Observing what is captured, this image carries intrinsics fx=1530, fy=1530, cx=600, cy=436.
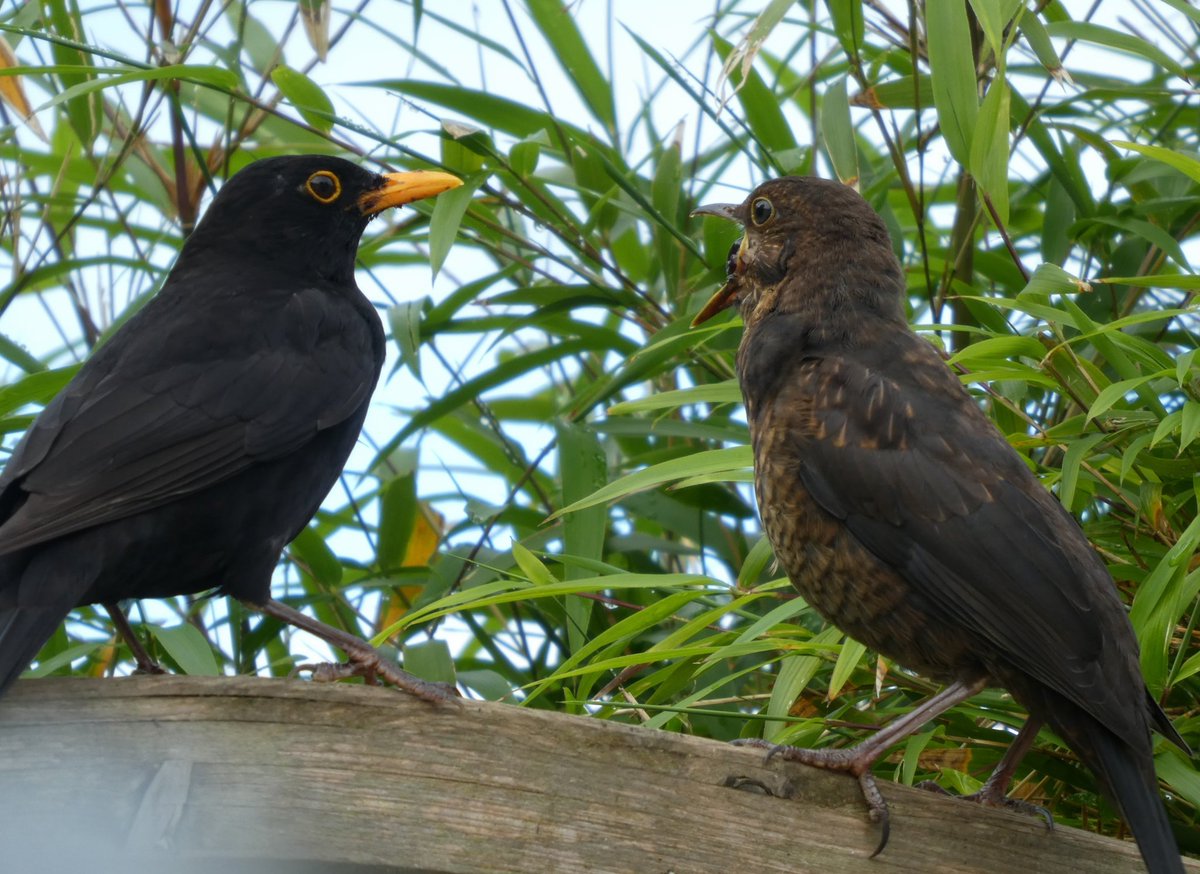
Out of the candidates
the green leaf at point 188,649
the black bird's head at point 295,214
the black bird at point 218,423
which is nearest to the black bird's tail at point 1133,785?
the black bird at point 218,423

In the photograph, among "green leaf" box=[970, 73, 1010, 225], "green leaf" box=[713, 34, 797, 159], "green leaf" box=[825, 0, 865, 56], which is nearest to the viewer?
"green leaf" box=[970, 73, 1010, 225]

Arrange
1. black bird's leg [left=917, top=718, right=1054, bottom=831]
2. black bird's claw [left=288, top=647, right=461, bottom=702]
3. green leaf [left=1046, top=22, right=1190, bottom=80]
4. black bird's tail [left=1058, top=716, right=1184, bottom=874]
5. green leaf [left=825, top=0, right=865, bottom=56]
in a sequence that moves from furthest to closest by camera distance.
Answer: green leaf [left=825, top=0, right=865, bottom=56] → green leaf [left=1046, top=22, right=1190, bottom=80] → black bird's claw [left=288, top=647, right=461, bottom=702] → black bird's leg [left=917, top=718, right=1054, bottom=831] → black bird's tail [left=1058, top=716, right=1184, bottom=874]

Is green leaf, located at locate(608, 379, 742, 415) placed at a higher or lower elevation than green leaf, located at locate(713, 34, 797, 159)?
lower

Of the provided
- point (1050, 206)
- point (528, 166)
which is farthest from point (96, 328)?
point (1050, 206)

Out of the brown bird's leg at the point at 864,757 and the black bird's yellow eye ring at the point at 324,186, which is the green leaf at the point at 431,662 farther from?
the black bird's yellow eye ring at the point at 324,186

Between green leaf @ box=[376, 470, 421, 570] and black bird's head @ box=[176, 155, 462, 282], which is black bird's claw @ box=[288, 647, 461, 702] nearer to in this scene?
green leaf @ box=[376, 470, 421, 570]

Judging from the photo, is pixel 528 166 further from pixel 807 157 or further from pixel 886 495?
pixel 886 495

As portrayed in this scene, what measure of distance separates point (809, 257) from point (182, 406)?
1.42m

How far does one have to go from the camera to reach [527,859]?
2305 millimetres

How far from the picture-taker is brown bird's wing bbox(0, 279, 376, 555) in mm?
2916

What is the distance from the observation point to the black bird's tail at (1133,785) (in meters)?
2.40

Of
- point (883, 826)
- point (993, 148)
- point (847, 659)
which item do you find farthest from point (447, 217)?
point (883, 826)

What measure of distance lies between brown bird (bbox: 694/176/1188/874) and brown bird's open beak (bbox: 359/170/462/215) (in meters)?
0.85

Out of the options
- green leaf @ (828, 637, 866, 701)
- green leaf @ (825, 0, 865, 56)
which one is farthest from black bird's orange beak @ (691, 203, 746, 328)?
green leaf @ (828, 637, 866, 701)
